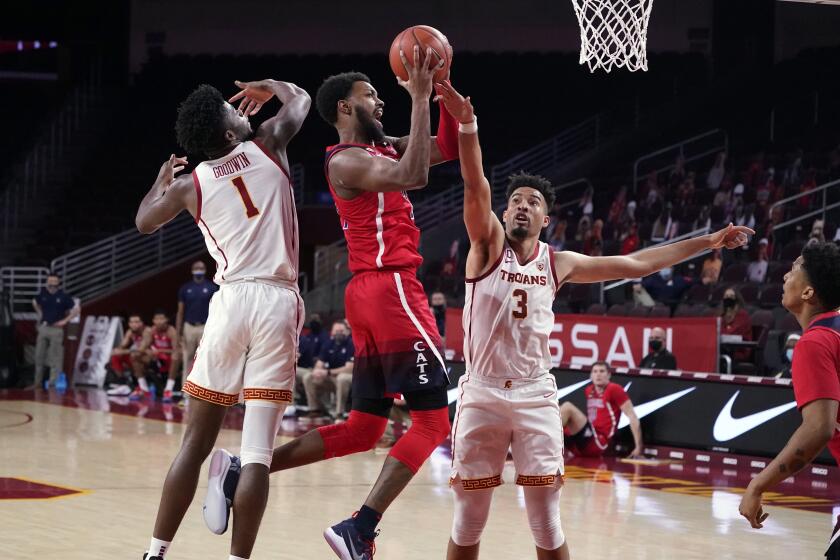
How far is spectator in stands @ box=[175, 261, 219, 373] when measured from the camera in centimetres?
1645

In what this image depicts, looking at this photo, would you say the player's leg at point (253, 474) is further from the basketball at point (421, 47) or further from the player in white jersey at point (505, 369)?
the basketball at point (421, 47)

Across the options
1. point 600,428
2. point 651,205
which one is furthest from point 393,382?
point 651,205

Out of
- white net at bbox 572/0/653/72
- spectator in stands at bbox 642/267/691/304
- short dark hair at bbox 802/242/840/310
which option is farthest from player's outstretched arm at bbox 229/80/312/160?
spectator in stands at bbox 642/267/691/304

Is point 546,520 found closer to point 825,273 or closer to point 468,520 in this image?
point 468,520

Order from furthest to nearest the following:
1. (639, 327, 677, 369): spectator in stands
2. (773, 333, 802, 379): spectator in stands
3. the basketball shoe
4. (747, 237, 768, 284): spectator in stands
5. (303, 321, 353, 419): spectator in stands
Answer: (747, 237, 768, 284): spectator in stands < (303, 321, 353, 419): spectator in stands < (639, 327, 677, 369): spectator in stands < (773, 333, 802, 379): spectator in stands < the basketball shoe

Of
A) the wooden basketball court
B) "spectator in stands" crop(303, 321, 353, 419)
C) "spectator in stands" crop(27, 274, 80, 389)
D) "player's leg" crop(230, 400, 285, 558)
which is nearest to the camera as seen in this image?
"player's leg" crop(230, 400, 285, 558)

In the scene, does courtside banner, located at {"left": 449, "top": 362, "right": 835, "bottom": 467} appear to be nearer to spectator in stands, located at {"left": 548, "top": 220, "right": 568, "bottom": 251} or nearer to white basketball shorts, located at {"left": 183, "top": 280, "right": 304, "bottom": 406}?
→ spectator in stands, located at {"left": 548, "top": 220, "right": 568, "bottom": 251}

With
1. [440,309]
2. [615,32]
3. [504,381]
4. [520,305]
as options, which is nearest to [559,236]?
[440,309]

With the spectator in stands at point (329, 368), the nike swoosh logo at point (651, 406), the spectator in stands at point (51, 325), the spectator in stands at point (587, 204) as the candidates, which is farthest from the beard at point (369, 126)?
the spectator in stands at point (587, 204)

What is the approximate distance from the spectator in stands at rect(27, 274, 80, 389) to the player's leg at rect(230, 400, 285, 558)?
14.5 metres

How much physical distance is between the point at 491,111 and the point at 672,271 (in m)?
10.2

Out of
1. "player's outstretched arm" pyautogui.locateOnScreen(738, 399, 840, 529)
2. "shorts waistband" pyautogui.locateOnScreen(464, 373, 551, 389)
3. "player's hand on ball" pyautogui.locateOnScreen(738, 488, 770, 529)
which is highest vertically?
"shorts waistband" pyautogui.locateOnScreen(464, 373, 551, 389)

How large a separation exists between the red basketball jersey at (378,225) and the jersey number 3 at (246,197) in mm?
386

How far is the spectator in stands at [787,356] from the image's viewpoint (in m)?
11.8
